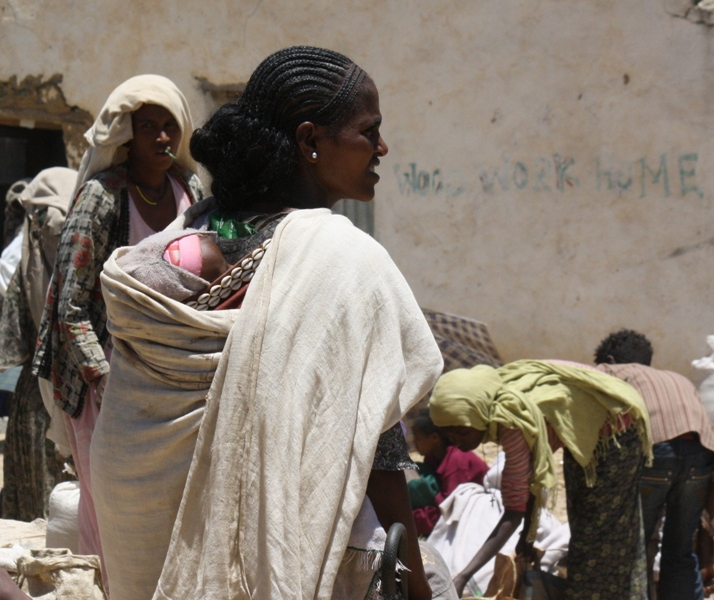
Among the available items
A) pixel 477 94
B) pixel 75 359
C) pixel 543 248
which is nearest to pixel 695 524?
pixel 75 359

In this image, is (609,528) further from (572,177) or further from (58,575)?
(572,177)

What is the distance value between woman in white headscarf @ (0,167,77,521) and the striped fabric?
2632 mm

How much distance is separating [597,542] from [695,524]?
540 mm

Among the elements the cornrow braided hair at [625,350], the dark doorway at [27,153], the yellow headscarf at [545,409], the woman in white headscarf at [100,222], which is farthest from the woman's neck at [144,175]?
the dark doorway at [27,153]

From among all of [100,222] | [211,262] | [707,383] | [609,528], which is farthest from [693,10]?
[211,262]

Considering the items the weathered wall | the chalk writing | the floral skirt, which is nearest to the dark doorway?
the weathered wall

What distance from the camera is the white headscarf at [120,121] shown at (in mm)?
3359

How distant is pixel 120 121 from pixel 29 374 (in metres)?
1.84

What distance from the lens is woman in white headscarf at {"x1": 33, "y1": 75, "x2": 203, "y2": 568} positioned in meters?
3.16

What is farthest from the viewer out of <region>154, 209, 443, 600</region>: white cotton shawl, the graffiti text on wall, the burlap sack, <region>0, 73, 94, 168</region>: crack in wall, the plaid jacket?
<region>0, 73, 94, 168</region>: crack in wall

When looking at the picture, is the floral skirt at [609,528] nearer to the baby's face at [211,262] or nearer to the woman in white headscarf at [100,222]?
the woman in white headscarf at [100,222]

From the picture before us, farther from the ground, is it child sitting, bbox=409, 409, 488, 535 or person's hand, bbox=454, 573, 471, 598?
child sitting, bbox=409, 409, 488, 535

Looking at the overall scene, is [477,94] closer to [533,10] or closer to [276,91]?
[533,10]

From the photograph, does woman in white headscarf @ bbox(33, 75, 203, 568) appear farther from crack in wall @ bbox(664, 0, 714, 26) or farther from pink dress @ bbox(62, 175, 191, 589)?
crack in wall @ bbox(664, 0, 714, 26)
